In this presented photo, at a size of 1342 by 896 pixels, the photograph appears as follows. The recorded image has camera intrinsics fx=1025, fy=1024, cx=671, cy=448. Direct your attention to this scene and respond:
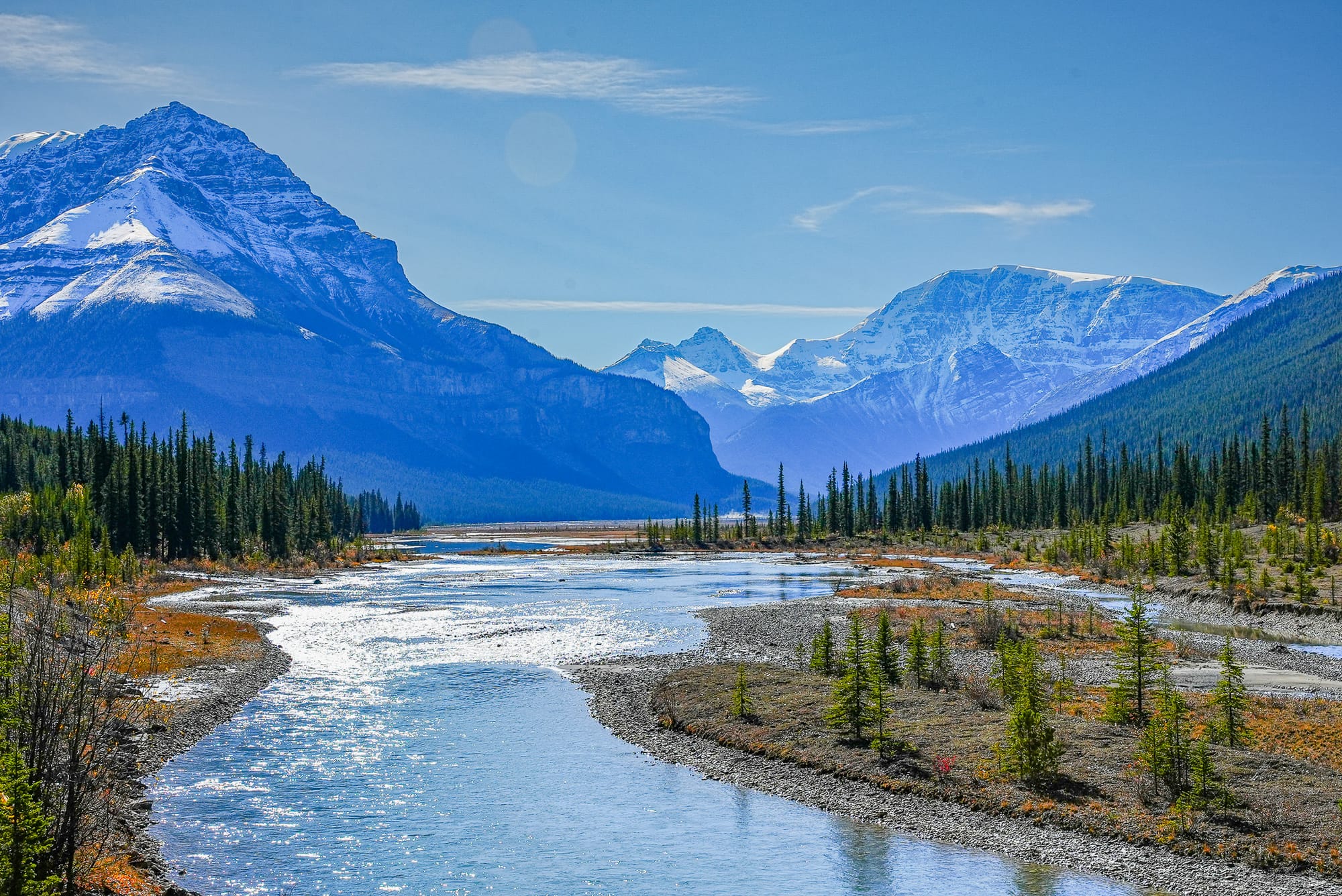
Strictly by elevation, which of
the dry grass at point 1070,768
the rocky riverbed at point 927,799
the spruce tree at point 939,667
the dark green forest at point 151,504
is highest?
the dark green forest at point 151,504

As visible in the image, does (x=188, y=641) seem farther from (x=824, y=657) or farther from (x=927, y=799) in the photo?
(x=927, y=799)

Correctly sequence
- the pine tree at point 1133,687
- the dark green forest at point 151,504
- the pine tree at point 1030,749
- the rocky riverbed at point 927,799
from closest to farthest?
the rocky riverbed at point 927,799 → the pine tree at point 1030,749 → the pine tree at point 1133,687 → the dark green forest at point 151,504

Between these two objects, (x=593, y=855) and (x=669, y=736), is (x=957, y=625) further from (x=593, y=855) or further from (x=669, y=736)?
(x=593, y=855)

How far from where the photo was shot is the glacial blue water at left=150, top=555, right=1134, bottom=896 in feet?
76.4

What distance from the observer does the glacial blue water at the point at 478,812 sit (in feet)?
76.4

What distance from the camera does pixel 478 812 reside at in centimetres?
2817

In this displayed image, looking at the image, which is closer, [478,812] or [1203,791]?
[1203,791]

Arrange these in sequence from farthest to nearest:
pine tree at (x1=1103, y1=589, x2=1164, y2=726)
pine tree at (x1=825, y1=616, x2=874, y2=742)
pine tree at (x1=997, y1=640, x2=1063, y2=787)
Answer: pine tree at (x1=825, y1=616, x2=874, y2=742) → pine tree at (x1=1103, y1=589, x2=1164, y2=726) → pine tree at (x1=997, y1=640, x2=1063, y2=787)

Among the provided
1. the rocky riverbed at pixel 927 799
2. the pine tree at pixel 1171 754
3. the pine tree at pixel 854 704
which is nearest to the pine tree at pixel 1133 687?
the pine tree at pixel 1171 754

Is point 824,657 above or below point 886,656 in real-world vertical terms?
below

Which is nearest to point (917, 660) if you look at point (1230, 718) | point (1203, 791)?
point (1230, 718)

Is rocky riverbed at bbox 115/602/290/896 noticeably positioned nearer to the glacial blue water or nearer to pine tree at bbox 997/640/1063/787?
the glacial blue water

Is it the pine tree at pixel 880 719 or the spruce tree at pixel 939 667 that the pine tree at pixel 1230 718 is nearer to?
the pine tree at pixel 880 719

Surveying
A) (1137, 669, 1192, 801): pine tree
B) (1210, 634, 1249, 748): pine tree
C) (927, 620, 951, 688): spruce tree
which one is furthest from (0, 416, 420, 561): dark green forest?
(1210, 634, 1249, 748): pine tree
